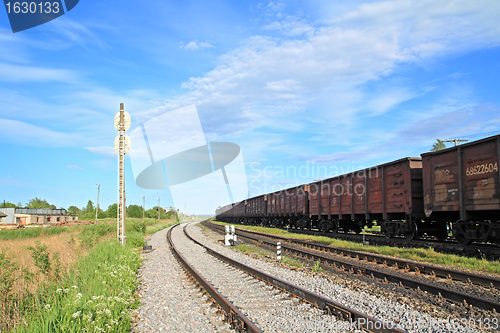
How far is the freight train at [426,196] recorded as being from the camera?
1084 cm

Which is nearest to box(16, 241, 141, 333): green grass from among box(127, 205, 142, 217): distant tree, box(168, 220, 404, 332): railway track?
box(168, 220, 404, 332): railway track

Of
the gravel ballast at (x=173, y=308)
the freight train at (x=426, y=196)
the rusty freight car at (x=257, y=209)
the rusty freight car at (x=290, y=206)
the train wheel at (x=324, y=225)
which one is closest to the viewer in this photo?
the gravel ballast at (x=173, y=308)

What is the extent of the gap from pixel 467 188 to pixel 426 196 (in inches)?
69.2

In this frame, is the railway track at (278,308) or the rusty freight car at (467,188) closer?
the railway track at (278,308)

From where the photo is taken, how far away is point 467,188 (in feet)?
37.1

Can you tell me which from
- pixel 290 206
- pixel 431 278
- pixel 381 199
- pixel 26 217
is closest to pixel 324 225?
pixel 290 206

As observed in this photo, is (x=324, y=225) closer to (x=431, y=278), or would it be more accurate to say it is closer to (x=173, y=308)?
(x=431, y=278)

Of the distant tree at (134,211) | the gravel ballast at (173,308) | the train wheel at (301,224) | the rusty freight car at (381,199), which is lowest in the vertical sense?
the distant tree at (134,211)

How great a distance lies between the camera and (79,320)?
4.62 m

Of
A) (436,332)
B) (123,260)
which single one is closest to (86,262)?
(123,260)

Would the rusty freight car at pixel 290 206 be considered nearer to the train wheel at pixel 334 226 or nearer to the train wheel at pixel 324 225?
the train wheel at pixel 324 225

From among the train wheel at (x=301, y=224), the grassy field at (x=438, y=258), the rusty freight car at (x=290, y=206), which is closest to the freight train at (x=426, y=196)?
the grassy field at (x=438, y=258)

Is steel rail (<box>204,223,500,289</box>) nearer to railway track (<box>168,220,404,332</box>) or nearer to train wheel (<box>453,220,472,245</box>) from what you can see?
train wheel (<box>453,220,472,245</box>)

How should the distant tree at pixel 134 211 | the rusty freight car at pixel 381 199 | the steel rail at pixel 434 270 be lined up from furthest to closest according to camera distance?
the distant tree at pixel 134 211 → the rusty freight car at pixel 381 199 → the steel rail at pixel 434 270
